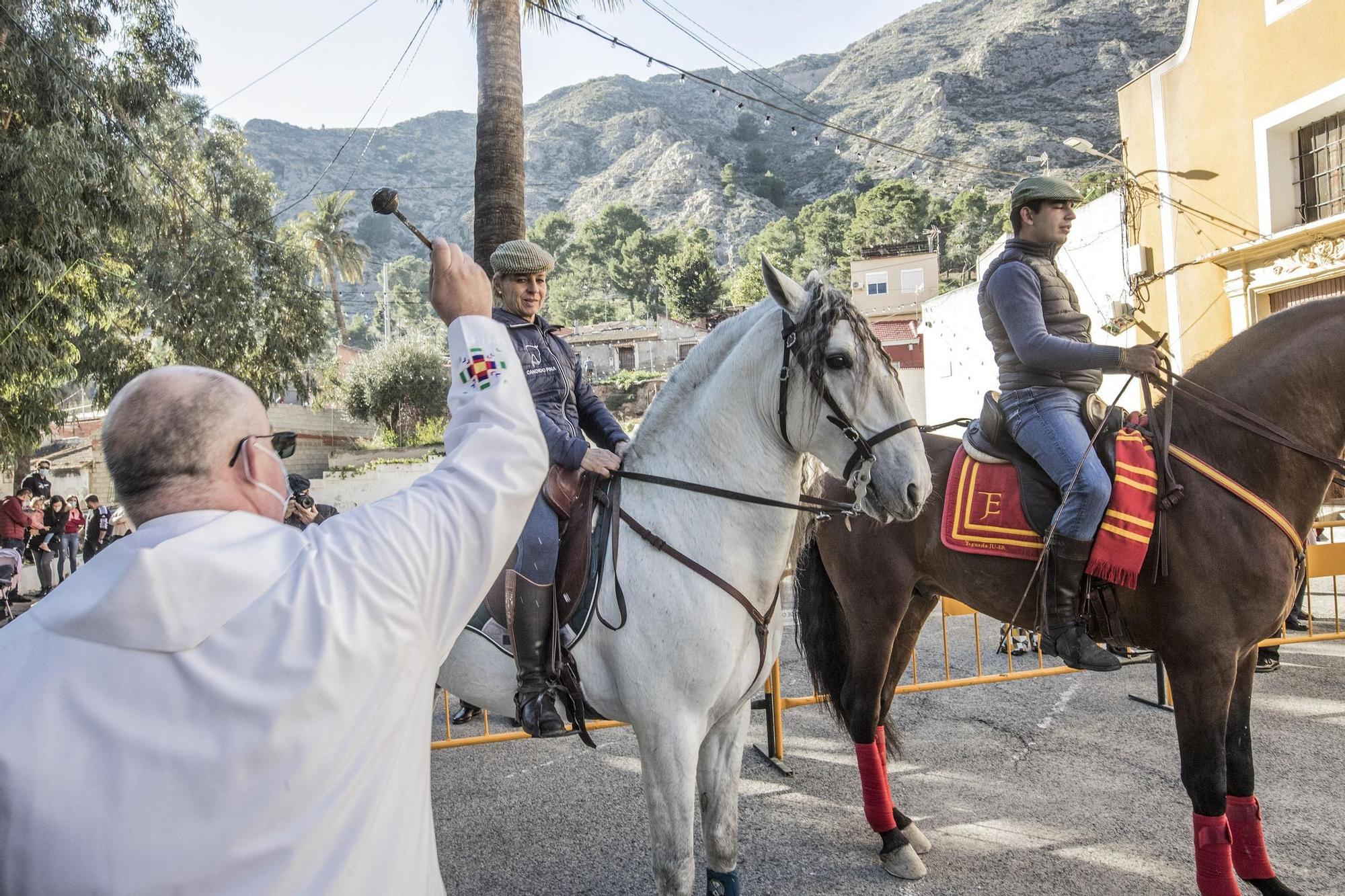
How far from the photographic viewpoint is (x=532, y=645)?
2721 millimetres

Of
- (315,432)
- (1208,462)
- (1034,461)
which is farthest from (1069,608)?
(315,432)

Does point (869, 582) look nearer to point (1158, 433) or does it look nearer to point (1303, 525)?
point (1158, 433)

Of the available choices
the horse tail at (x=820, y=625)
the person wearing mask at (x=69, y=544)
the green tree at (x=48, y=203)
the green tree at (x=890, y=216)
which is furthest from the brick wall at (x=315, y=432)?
the green tree at (x=890, y=216)

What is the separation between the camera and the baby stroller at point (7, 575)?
1038 cm

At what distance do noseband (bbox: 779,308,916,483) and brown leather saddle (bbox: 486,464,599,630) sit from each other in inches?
29.3

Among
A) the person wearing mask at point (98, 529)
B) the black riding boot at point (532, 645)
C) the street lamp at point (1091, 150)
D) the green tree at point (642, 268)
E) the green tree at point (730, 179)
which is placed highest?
the green tree at point (730, 179)

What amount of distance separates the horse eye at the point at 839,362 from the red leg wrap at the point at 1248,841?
249 cm

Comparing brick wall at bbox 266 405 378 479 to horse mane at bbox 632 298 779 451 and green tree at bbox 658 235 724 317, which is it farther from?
green tree at bbox 658 235 724 317

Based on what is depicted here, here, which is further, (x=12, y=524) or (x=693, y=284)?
(x=693, y=284)

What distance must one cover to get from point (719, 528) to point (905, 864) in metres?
1.99

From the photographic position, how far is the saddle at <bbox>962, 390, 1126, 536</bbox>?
135 inches

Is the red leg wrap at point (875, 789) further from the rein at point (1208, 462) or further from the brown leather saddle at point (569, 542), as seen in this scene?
the brown leather saddle at point (569, 542)

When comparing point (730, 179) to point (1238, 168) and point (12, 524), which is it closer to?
point (1238, 168)

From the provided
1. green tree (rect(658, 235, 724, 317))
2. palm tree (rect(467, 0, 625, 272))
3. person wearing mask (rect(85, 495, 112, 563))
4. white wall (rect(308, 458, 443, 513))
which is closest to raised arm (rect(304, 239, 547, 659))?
palm tree (rect(467, 0, 625, 272))
